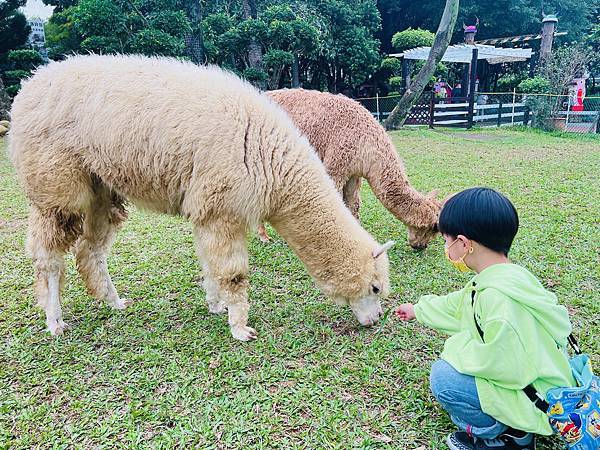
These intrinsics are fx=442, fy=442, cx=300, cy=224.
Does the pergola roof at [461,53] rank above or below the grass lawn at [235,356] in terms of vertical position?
above

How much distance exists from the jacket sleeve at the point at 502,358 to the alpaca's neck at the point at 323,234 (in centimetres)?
140

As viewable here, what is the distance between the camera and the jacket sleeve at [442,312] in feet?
7.77

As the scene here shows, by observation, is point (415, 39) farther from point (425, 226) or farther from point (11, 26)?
point (425, 226)

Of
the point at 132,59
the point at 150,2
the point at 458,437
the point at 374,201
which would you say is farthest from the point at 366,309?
the point at 150,2

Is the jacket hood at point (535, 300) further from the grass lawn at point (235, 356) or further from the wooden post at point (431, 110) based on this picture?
the wooden post at point (431, 110)

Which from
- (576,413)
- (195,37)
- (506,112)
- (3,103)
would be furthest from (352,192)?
(506,112)

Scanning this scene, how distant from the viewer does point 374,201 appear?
289 inches

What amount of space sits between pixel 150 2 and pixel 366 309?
16181 mm

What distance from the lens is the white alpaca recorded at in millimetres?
3166

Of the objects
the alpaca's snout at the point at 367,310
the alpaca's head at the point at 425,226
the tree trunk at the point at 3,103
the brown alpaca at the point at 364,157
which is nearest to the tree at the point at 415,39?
the tree trunk at the point at 3,103

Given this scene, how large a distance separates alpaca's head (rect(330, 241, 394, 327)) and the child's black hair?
116 cm

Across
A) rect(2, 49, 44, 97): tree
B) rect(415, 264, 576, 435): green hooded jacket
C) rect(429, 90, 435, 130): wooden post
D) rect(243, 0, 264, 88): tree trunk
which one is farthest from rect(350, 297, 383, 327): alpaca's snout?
rect(2, 49, 44, 97): tree

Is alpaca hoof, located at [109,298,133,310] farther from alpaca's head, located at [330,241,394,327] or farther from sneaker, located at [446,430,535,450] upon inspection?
sneaker, located at [446,430,535,450]

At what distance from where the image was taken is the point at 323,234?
334 cm
